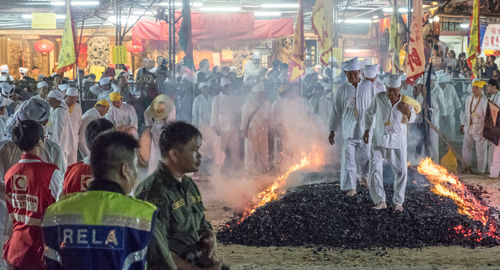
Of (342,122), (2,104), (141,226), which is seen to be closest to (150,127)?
(2,104)

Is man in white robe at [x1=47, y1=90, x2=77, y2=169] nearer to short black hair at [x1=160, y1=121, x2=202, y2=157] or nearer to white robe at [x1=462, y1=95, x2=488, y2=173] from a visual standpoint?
short black hair at [x1=160, y1=121, x2=202, y2=157]

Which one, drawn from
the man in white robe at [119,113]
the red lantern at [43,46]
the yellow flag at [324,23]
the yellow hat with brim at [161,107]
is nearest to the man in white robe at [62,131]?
the yellow hat with brim at [161,107]

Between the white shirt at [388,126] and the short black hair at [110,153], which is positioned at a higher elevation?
the short black hair at [110,153]

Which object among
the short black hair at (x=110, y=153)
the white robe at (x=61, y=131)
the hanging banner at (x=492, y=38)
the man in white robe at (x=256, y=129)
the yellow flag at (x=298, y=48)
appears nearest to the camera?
the short black hair at (x=110, y=153)

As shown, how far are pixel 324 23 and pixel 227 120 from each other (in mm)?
3206

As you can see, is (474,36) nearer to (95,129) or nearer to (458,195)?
(458,195)

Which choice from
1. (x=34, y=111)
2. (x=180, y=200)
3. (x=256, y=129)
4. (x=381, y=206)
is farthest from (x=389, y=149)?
(x=180, y=200)

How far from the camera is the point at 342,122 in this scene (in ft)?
33.7

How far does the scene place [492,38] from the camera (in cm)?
2164

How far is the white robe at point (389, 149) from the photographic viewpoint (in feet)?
28.7

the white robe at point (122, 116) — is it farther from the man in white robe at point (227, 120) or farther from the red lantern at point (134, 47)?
the red lantern at point (134, 47)

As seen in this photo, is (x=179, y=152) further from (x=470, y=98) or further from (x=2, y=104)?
(x=470, y=98)

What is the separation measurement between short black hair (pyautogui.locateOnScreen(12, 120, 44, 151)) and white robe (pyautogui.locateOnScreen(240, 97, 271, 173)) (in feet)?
31.1

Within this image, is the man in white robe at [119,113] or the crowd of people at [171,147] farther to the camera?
the man in white robe at [119,113]
